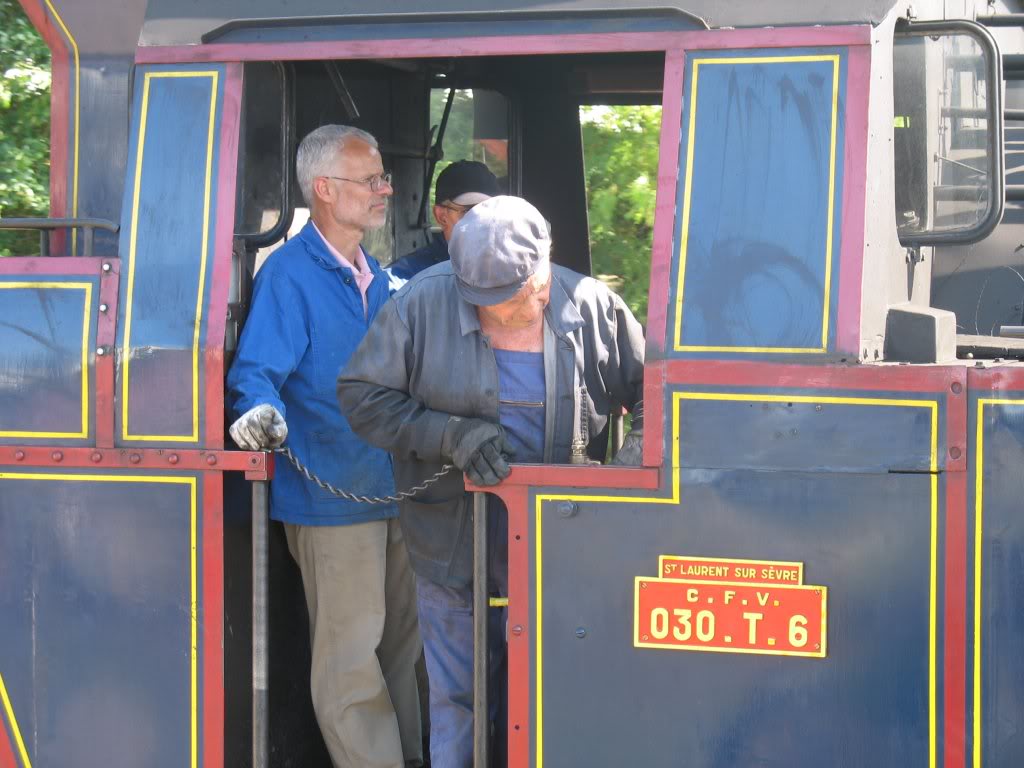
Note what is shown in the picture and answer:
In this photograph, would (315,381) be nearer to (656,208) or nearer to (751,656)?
(656,208)

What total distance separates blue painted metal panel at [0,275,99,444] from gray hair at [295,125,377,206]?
699 millimetres

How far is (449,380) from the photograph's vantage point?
3104 millimetres

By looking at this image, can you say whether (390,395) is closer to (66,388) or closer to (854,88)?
(66,388)

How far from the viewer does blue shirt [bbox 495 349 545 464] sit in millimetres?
3133

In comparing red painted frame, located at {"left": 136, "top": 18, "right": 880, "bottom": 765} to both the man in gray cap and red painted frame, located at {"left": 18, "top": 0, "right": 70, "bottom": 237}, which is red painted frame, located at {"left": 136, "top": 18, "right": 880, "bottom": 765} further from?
red painted frame, located at {"left": 18, "top": 0, "right": 70, "bottom": 237}

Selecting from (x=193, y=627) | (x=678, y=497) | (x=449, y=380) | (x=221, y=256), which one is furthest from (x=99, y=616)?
(x=678, y=497)

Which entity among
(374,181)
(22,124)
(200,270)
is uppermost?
(22,124)

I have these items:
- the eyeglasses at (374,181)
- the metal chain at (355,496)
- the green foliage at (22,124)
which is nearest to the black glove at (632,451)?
the metal chain at (355,496)

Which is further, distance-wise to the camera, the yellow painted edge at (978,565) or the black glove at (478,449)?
the black glove at (478,449)

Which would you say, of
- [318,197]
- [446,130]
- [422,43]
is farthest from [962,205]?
[446,130]

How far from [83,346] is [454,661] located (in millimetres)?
1125

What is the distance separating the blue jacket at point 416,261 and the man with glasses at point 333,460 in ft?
1.09

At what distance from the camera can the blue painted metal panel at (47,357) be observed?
3.18m

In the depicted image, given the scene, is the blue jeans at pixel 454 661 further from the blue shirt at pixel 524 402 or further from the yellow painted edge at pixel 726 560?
the yellow painted edge at pixel 726 560
